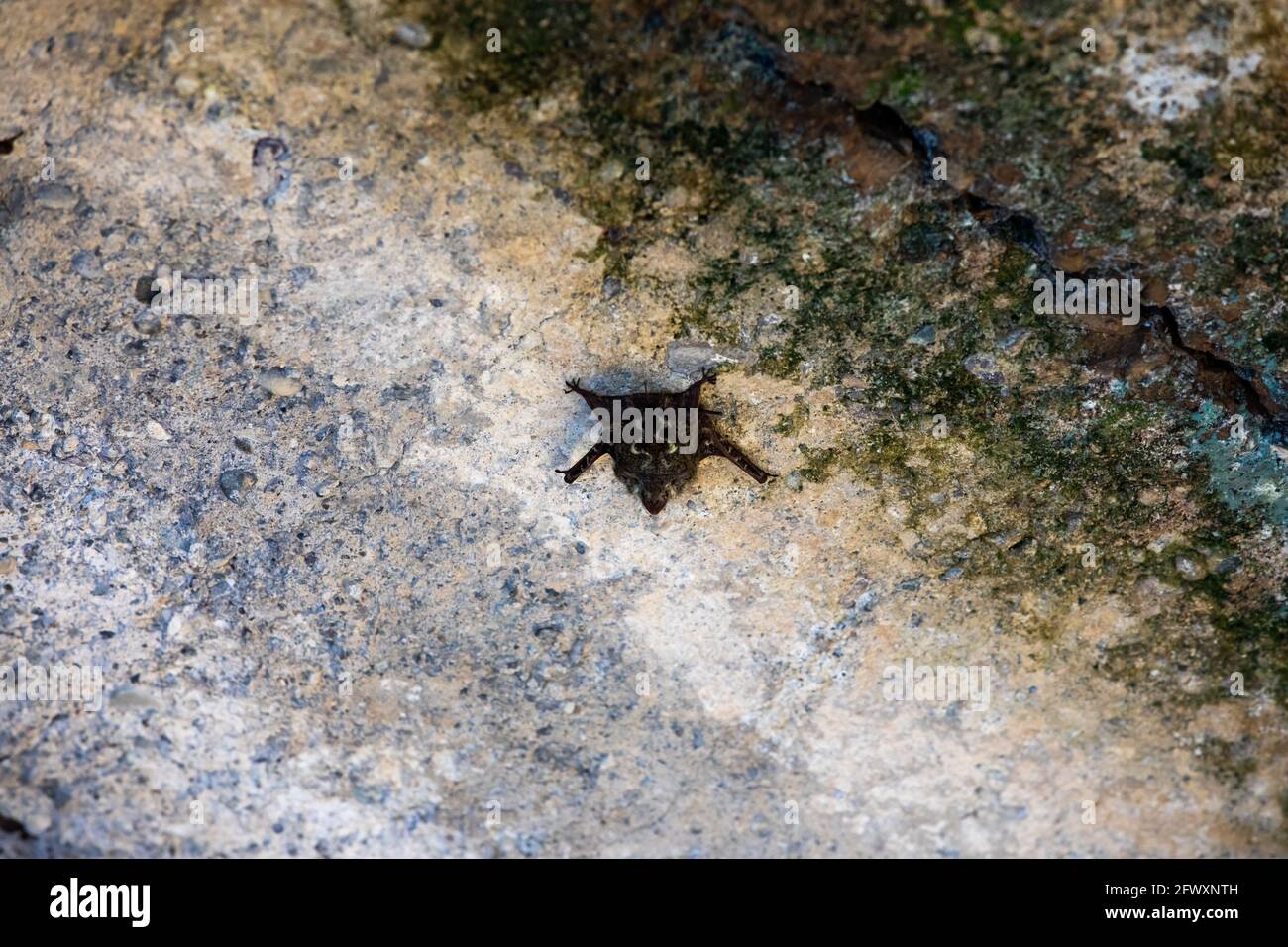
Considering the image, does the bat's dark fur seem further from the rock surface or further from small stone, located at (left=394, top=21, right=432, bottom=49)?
small stone, located at (left=394, top=21, right=432, bottom=49)

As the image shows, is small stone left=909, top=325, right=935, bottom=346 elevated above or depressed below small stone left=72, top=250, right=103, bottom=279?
below

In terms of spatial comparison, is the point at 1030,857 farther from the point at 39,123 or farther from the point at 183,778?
the point at 39,123

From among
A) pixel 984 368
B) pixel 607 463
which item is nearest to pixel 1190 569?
pixel 984 368

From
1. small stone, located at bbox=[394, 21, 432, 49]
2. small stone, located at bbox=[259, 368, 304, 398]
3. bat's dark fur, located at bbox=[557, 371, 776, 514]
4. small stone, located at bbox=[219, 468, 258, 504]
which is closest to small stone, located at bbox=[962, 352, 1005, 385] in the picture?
bat's dark fur, located at bbox=[557, 371, 776, 514]

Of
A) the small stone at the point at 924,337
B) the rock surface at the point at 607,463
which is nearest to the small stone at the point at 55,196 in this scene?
the rock surface at the point at 607,463

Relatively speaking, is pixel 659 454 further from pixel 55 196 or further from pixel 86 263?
pixel 55 196

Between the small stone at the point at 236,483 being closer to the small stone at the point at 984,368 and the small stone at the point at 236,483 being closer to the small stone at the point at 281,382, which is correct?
the small stone at the point at 281,382
